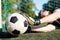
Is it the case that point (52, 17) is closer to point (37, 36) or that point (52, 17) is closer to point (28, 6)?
point (37, 36)

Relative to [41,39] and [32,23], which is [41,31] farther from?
[41,39]

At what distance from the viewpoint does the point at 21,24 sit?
4219 millimetres

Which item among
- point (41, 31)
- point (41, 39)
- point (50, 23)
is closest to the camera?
point (41, 39)

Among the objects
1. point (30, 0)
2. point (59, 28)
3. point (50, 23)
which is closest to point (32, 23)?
point (50, 23)

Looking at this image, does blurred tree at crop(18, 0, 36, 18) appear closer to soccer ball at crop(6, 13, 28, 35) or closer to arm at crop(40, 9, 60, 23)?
arm at crop(40, 9, 60, 23)

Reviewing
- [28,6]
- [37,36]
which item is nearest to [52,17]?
[37,36]

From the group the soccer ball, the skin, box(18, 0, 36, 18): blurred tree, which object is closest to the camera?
the soccer ball

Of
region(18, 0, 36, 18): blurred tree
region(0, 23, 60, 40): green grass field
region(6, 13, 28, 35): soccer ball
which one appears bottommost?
region(18, 0, 36, 18): blurred tree

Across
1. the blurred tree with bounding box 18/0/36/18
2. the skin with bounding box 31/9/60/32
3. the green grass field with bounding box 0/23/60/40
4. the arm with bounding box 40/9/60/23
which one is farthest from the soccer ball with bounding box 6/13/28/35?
the blurred tree with bounding box 18/0/36/18

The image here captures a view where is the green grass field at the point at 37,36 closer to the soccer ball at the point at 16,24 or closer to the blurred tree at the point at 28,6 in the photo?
the soccer ball at the point at 16,24

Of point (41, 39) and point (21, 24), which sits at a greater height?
point (21, 24)

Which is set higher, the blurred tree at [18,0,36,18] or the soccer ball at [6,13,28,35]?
the soccer ball at [6,13,28,35]

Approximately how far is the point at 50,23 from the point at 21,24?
1143 mm

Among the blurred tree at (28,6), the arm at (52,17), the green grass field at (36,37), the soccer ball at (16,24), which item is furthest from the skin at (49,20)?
the blurred tree at (28,6)
